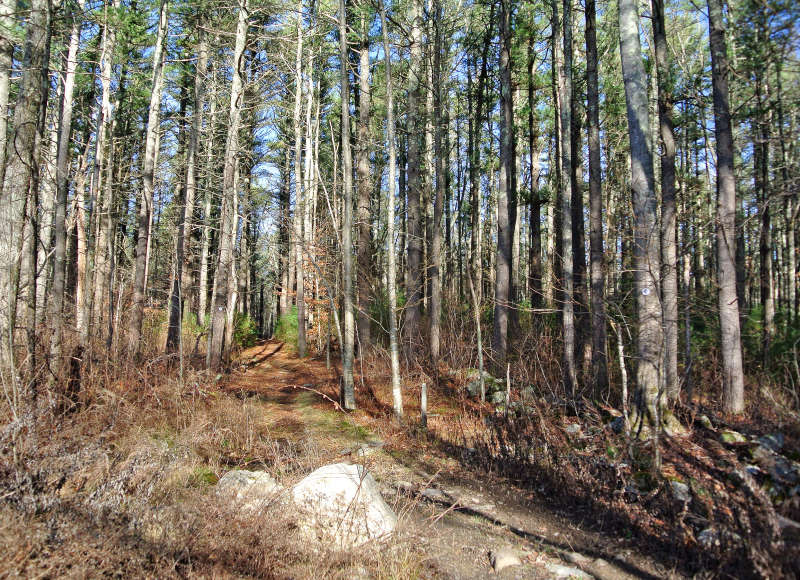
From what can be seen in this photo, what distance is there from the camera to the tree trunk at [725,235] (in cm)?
839

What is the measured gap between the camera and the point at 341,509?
4.11 m

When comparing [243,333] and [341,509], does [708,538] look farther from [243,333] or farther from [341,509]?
[243,333]

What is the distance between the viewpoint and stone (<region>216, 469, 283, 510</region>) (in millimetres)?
3918

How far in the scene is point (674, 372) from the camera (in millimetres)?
8086

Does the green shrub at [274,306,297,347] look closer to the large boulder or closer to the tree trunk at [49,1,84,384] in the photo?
the tree trunk at [49,1,84,384]

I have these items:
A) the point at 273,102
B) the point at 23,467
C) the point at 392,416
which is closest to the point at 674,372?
the point at 392,416

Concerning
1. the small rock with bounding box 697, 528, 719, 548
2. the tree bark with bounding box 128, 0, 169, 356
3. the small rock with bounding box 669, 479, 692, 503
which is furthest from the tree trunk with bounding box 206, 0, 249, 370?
the small rock with bounding box 697, 528, 719, 548

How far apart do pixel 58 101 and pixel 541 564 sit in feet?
57.4

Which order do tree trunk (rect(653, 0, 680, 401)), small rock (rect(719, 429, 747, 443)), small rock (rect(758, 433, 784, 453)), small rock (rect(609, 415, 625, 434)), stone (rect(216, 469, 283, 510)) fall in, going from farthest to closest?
1. tree trunk (rect(653, 0, 680, 401))
2. small rock (rect(609, 415, 625, 434))
3. small rock (rect(719, 429, 747, 443))
4. small rock (rect(758, 433, 784, 453))
5. stone (rect(216, 469, 283, 510))

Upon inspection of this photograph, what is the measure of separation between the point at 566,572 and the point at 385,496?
2.34 m

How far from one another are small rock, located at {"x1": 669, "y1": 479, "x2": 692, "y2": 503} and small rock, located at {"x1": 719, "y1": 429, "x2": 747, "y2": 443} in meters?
1.67

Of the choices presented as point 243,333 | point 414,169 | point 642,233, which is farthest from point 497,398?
point 243,333

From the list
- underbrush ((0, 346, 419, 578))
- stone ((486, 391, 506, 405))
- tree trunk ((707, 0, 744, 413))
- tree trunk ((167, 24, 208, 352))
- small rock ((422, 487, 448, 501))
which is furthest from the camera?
tree trunk ((167, 24, 208, 352))

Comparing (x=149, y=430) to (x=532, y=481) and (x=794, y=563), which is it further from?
(x=794, y=563)
